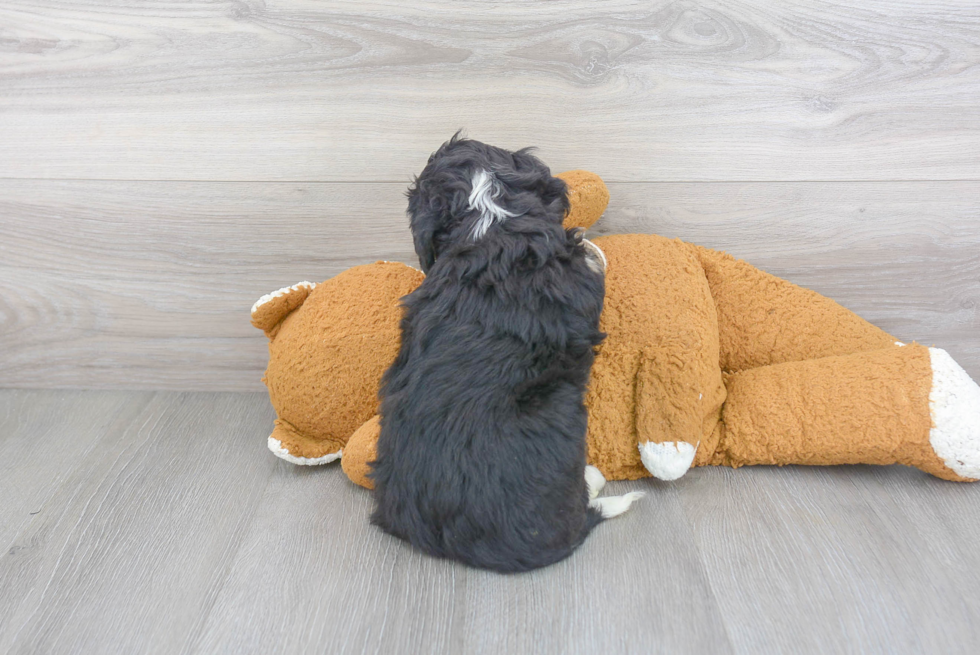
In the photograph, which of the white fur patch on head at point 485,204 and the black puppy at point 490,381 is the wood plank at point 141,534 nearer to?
the black puppy at point 490,381

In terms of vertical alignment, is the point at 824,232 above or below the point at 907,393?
above

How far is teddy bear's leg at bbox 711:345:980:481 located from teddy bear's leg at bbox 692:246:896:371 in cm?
5

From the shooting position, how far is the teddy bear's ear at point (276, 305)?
118 centimetres

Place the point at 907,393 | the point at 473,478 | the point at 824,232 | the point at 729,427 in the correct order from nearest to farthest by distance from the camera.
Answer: the point at 473,478
the point at 907,393
the point at 729,427
the point at 824,232

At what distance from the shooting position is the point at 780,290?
3.98ft

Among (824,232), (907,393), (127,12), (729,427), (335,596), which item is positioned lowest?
(335,596)

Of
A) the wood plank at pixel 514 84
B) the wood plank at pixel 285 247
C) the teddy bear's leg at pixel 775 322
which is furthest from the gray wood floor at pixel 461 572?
the wood plank at pixel 514 84

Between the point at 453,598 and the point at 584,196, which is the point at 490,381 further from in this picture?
the point at 584,196

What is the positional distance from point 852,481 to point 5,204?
1807mm

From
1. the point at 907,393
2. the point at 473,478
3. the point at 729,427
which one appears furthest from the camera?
the point at 729,427

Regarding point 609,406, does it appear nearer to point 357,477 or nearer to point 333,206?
point 357,477

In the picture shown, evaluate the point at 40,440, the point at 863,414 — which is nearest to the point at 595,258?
the point at 863,414

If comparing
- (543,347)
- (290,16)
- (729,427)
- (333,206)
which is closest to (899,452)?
(729,427)

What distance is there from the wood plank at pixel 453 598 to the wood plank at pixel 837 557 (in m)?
0.06
